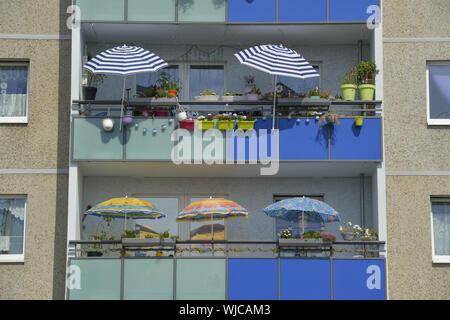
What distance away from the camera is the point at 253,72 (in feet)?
90.6

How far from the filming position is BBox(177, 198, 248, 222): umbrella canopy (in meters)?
24.5

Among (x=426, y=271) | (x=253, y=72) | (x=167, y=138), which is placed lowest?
(x=426, y=271)

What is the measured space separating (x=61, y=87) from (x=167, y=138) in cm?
296

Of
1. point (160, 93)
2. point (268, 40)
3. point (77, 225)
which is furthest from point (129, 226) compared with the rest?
point (268, 40)

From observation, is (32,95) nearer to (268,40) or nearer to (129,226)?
(129,226)

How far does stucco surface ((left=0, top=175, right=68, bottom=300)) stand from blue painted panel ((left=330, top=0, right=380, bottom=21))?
7258 mm

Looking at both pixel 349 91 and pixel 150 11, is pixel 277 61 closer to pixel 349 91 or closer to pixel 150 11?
pixel 349 91

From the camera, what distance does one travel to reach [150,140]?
2553cm

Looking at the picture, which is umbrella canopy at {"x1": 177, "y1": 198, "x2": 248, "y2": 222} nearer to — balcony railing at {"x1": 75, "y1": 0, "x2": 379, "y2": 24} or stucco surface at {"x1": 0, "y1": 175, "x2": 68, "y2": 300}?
stucco surface at {"x1": 0, "y1": 175, "x2": 68, "y2": 300}

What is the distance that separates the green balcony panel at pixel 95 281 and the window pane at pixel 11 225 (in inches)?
83.7

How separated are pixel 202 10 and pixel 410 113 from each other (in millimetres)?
5354

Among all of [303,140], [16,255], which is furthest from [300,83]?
[16,255]

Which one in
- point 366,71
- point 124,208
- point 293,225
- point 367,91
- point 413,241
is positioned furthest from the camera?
point 293,225

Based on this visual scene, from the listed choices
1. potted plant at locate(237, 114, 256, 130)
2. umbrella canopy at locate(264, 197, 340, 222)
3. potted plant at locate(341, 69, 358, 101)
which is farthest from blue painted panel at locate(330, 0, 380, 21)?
umbrella canopy at locate(264, 197, 340, 222)
